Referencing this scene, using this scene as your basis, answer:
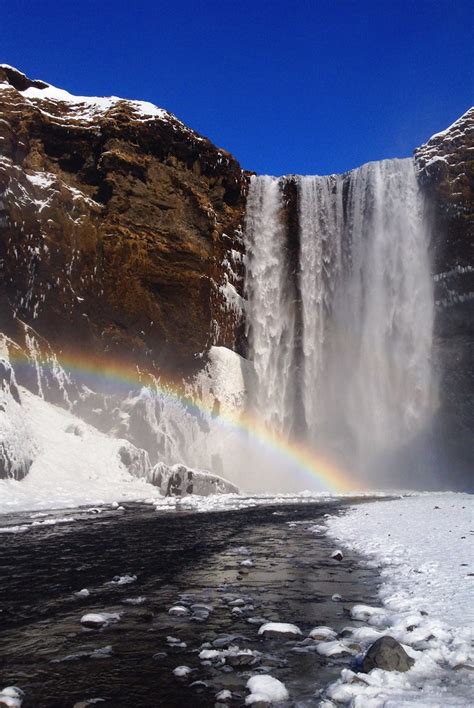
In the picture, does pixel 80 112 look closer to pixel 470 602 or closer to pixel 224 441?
pixel 224 441

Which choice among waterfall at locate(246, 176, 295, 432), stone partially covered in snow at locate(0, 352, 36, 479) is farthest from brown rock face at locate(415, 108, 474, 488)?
stone partially covered in snow at locate(0, 352, 36, 479)

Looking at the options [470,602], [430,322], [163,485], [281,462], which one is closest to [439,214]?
[430,322]

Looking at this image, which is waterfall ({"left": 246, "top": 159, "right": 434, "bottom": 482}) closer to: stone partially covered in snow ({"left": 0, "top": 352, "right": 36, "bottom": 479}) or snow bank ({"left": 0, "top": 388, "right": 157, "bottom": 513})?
snow bank ({"left": 0, "top": 388, "right": 157, "bottom": 513})

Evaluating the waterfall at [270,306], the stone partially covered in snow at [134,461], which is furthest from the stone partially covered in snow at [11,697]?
the waterfall at [270,306]

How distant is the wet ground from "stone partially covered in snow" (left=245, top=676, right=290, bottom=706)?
0.31 ft

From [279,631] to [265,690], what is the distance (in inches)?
63.2

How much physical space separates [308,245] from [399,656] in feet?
146

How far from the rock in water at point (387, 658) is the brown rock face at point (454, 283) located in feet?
140

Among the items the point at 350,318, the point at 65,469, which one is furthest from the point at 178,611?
the point at 350,318

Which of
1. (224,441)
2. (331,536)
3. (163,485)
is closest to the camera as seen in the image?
(331,536)

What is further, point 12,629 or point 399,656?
point 12,629

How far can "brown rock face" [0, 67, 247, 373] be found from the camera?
3694cm

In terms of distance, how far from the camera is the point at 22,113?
41219mm

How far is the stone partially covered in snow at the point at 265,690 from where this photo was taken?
4480 millimetres
